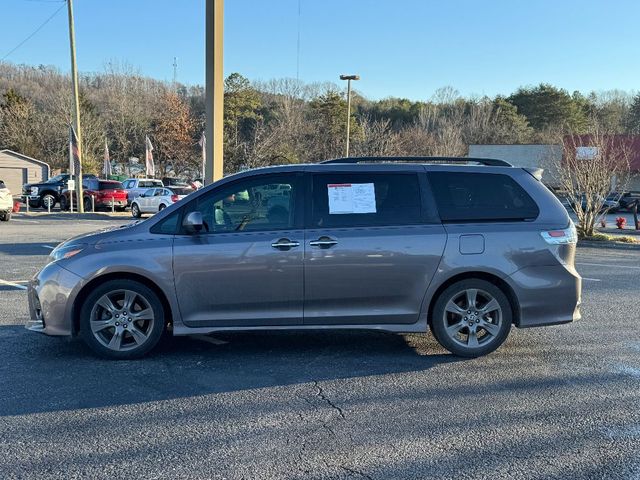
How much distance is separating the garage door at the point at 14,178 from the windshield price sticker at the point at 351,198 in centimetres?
3948

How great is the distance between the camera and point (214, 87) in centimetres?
1014

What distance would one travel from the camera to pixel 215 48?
1004 cm

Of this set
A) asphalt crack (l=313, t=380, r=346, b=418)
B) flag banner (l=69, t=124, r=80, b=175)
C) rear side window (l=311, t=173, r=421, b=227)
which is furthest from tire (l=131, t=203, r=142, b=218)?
asphalt crack (l=313, t=380, r=346, b=418)

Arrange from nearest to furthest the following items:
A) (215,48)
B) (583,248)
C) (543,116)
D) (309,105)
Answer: (215,48), (583,248), (309,105), (543,116)

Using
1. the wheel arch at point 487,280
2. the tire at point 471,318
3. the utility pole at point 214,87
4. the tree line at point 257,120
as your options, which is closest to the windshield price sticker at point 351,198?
the wheel arch at point 487,280

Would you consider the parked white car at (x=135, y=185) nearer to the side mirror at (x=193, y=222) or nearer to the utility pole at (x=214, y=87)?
the utility pole at (x=214, y=87)

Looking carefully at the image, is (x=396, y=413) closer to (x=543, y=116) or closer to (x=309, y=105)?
(x=309, y=105)

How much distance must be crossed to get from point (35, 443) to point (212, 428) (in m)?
1.11

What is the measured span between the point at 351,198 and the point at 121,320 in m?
2.39

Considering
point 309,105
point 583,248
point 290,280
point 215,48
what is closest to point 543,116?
point 309,105

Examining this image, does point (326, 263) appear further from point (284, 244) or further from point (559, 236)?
point (559, 236)

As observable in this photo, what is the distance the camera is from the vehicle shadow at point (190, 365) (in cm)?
436

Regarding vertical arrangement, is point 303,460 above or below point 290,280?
below

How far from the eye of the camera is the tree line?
2073 inches
